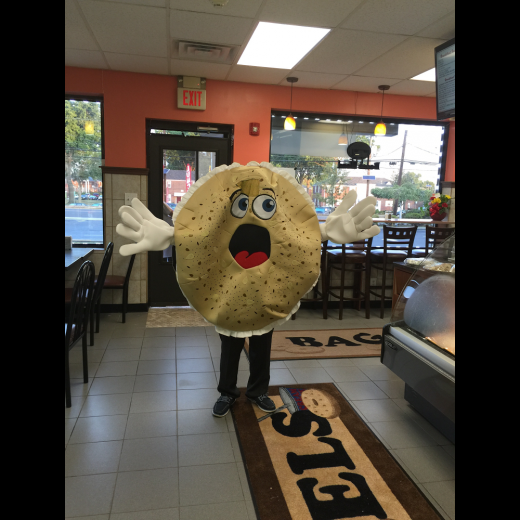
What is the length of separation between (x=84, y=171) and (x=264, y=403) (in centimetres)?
393

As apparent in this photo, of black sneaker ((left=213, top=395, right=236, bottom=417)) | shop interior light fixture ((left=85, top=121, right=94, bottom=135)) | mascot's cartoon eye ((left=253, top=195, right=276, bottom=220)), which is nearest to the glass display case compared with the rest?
black sneaker ((left=213, top=395, right=236, bottom=417))

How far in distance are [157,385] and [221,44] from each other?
317 centimetres

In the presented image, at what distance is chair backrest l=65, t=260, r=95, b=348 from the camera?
9.04ft

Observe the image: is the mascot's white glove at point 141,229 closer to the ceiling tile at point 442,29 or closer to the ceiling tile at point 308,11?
the ceiling tile at point 308,11

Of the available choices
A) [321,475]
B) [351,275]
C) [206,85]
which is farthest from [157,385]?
[206,85]

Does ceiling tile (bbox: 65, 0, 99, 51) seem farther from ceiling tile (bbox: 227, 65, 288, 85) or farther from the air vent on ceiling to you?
ceiling tile (bbox: 227, 65, 288, 85)

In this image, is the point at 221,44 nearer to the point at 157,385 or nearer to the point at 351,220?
the point at 351,220

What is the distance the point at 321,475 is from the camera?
7.04 feet

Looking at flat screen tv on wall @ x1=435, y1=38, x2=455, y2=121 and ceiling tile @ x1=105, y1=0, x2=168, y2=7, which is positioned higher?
ceiling tile @ x1=105, y1=0, x2=168, y2=7

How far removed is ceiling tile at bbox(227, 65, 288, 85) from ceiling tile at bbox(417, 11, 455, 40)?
1.60 m

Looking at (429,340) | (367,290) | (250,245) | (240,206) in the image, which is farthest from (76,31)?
(367,290)

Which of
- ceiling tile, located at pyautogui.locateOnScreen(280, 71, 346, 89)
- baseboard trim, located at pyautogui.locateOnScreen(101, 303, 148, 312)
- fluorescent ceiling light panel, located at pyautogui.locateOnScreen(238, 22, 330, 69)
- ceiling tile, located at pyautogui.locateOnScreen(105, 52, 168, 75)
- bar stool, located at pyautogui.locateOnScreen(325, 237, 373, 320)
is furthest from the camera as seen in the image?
baseboard trim, located at pyautogui.locateOnScreen(101, 303, 148, 312)

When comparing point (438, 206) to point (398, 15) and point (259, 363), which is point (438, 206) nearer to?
point (398, 15)
